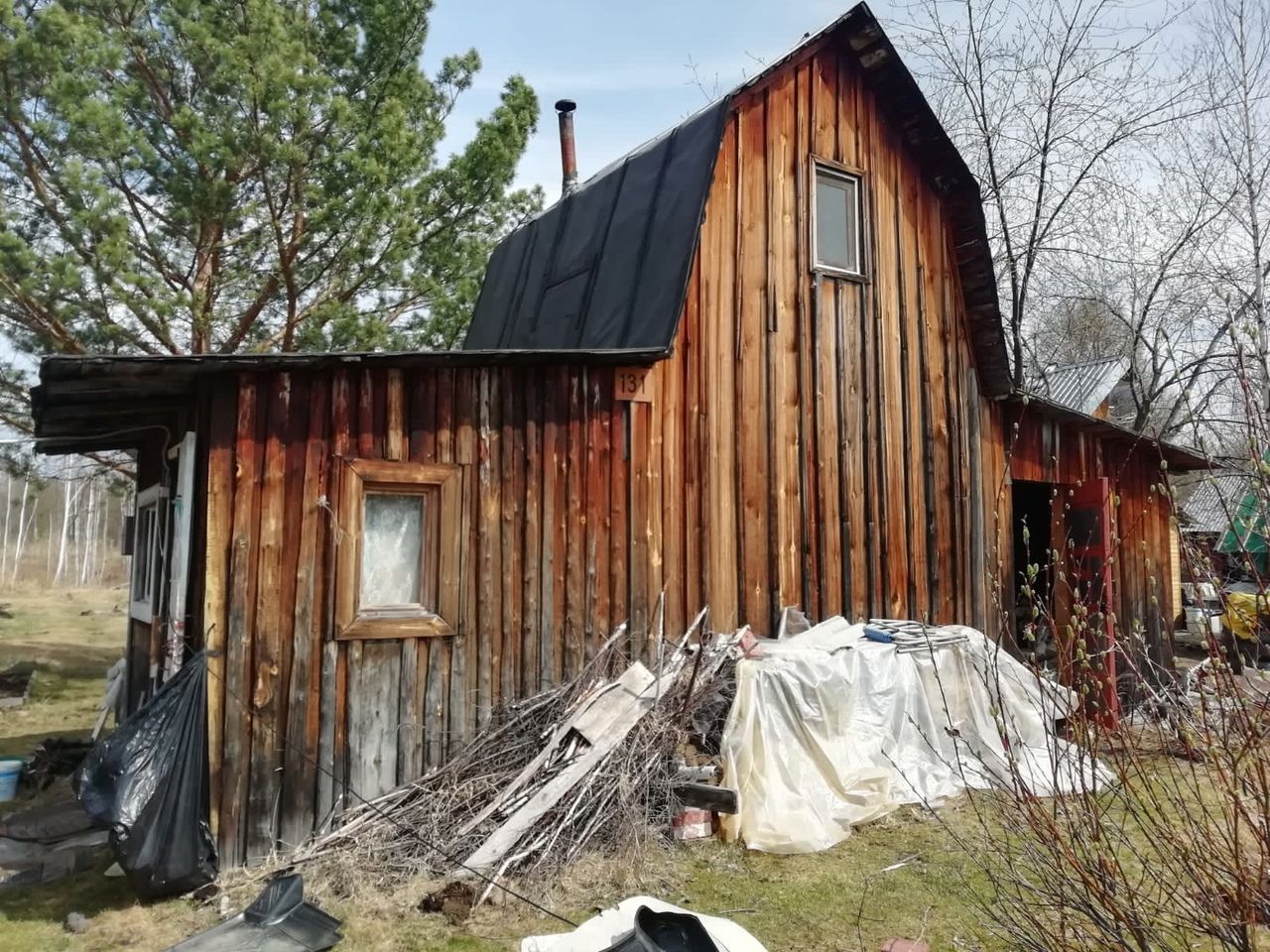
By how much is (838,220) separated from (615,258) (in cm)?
231

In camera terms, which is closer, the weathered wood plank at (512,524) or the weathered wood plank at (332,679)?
the weathered wood plank at (332,679)

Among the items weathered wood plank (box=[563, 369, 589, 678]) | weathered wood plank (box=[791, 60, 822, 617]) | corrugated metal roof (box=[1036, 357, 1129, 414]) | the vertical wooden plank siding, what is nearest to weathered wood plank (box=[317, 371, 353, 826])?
the vertical wooden plank siding

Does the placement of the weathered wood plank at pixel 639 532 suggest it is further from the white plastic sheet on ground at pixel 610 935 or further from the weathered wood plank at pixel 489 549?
the white plastic sheet on ground at pixel 610 935

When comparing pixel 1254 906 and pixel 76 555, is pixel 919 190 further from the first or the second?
pixel 76 555

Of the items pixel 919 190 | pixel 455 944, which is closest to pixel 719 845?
pixel 455 944

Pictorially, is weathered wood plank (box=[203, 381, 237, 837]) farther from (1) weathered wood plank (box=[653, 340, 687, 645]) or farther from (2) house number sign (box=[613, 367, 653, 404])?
(1) weathered wood plank (box=[653, 340, 687, 645])

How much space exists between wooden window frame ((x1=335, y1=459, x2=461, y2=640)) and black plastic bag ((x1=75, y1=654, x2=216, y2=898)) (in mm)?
1009

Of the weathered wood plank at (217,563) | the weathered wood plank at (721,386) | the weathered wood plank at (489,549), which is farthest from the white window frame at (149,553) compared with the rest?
the weathered wood plank at (721,386)

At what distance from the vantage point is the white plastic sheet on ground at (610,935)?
4.25m

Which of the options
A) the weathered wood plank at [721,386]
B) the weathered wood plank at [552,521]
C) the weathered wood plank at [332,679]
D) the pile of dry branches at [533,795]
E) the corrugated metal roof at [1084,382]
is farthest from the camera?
the corrugated metal roof at [1084,382]

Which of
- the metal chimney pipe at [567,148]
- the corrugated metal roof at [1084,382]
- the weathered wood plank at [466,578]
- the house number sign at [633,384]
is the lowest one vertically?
the weathered wood plank at [466,578]

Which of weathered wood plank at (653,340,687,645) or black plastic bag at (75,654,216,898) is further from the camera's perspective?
weathered wood plank at (653,340,687,645)

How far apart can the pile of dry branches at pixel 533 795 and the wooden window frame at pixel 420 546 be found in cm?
96

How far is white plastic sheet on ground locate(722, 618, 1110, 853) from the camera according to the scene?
6504 mm
